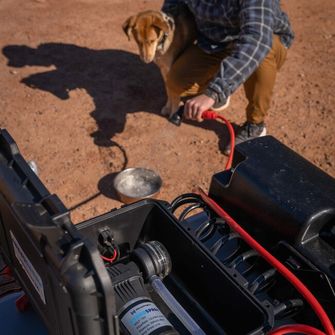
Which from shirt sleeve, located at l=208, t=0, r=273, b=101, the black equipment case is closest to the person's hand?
shirt sleeve, located at l=208, t=0, r=273, b=101

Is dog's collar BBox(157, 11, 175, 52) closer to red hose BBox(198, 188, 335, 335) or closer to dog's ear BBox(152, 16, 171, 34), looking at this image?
dog's ear BBox(152, 16, 171, 34)

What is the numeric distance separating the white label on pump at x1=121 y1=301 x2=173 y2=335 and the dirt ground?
1653 mm

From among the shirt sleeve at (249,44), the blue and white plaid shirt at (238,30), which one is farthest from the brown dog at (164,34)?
the shirt sleeve at (249,44)

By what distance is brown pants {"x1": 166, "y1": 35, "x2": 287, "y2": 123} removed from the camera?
2957 millimetres

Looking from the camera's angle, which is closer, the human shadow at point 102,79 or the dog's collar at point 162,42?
the dog's collar at point 162,42

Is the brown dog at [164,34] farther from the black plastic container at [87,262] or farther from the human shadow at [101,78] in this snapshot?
the black plastic container at [87,262]

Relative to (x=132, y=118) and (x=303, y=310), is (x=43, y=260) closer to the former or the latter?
(x=303, y=310)

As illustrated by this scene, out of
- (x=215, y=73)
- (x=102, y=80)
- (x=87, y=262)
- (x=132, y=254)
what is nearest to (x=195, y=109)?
(x=132, y=254)

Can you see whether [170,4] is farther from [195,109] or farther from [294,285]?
[294,285]

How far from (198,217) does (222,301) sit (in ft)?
1.32

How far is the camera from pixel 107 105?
11.7ft

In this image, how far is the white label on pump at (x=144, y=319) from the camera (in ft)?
3.10

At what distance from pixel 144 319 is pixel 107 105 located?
9.01 ft

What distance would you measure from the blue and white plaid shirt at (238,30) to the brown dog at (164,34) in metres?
0.21
